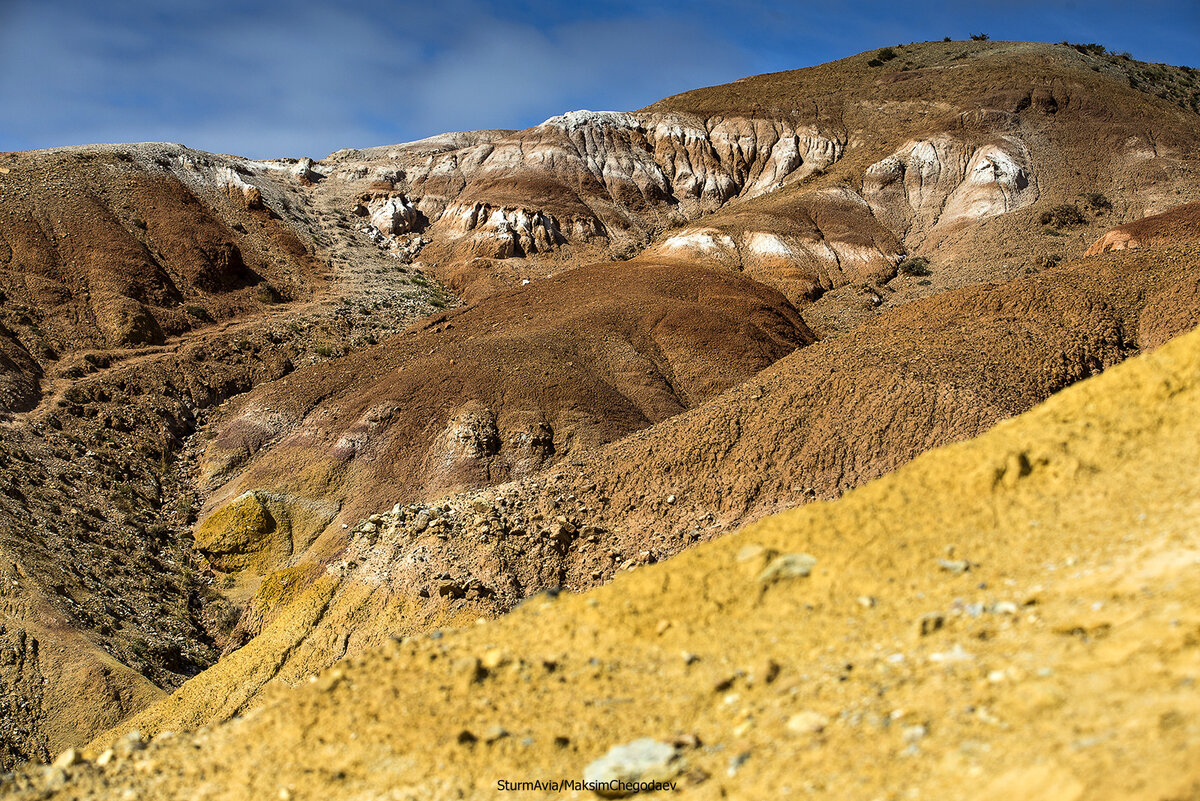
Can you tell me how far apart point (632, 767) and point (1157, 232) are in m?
30.4

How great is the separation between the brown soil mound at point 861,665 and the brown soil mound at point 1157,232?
24005mm

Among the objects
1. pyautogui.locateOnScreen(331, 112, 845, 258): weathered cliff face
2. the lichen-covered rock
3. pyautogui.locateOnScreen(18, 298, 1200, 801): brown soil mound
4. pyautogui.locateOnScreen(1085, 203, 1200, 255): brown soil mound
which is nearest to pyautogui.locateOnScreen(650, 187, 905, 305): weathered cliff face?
pyautogui.locateOnScreen(331, 112, 845, 258): weathered cliff face

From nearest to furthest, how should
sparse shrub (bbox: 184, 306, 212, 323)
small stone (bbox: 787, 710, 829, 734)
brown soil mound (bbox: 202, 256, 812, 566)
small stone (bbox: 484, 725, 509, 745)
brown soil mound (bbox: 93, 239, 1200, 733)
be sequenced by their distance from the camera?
small stone (bbox: 787, 710, 829, 734) < small stone (bbox: 484, 725, 509, 745) < brown soil mound (bbox: 93, 239, 1200, 733) < brown soil mound (bbox: 202, 256, 812, 566) < sparse shrub (bbox: 184, 306, 212, 323)

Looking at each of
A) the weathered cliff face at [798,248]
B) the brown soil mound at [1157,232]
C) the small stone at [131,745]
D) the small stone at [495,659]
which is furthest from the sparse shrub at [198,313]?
the brown soil mound at [1157,232]

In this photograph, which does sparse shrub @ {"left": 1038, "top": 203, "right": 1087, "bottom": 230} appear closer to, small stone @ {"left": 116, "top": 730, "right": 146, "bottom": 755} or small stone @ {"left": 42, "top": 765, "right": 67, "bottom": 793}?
small stone @ {"left": 116, "top": 730, "right": 146, "bottom": 755}

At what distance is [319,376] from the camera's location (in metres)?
26.2

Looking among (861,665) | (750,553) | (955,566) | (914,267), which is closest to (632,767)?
(861,665)

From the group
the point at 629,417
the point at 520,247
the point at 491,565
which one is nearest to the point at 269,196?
the point at 520,247

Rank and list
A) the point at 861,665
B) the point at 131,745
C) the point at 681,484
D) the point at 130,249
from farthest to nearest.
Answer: the point at 130,249, the point at 681,484, the point at 131,745, the point at 861,665

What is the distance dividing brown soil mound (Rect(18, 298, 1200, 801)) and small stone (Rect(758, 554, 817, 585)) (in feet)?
0.08

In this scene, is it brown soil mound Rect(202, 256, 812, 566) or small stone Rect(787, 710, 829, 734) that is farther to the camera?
brown soil mound Rect(202, 256, 812, 566)

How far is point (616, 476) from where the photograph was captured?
1534cm

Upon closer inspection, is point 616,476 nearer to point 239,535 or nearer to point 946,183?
point 239,535

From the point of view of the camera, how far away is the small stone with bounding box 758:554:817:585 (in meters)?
7.08
